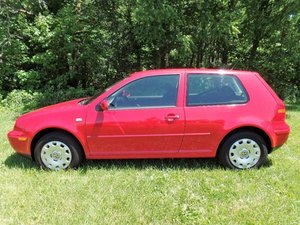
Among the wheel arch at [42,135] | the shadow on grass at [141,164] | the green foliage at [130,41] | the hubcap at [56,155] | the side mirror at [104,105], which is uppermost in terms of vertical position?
the green foliage at [130,41]

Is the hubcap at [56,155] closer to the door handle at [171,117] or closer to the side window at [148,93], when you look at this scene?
the side window at [148,93]

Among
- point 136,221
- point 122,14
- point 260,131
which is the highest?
point 122,14

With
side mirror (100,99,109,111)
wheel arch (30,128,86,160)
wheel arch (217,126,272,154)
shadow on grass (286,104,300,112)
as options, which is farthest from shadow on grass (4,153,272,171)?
shadow on grass (286,104,300,112)

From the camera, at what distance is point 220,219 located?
381cm

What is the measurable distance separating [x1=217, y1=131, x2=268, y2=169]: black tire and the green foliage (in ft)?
19.1

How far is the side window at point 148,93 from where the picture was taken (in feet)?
16.7

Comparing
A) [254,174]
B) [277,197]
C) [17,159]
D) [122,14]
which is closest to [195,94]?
[254,174]

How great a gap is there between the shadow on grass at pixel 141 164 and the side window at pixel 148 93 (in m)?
0.99

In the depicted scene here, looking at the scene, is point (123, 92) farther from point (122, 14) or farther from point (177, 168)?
point (122, 14)

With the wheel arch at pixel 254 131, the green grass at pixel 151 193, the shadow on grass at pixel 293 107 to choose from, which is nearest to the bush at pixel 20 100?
the green grass at pixel 151 193

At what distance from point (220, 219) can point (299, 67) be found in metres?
11.8

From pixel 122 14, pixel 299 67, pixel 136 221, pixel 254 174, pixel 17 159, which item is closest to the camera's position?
pixel 136 221

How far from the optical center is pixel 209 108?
5055 mm

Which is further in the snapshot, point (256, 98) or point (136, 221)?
point (256, 98)
